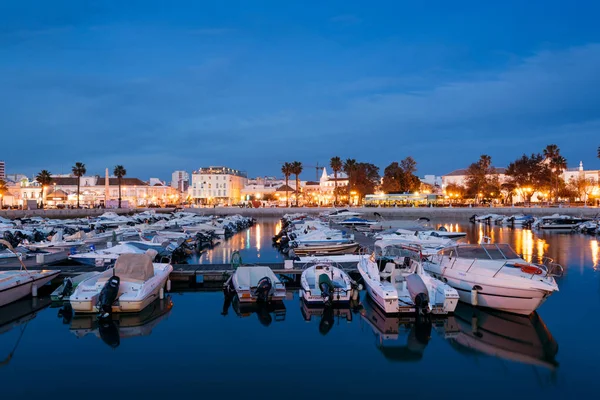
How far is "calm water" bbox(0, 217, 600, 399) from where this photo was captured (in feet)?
44.2

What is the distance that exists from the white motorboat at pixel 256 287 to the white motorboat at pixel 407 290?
171 inches

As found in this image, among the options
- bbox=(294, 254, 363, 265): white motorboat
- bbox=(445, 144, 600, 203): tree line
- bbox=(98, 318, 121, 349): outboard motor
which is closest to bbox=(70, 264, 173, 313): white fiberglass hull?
bbox=(98, 318, 121, 349): outboard motor

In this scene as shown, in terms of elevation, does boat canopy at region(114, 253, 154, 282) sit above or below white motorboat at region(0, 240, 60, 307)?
above

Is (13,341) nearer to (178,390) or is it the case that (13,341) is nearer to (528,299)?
(178,390)

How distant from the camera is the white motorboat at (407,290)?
19234 mm

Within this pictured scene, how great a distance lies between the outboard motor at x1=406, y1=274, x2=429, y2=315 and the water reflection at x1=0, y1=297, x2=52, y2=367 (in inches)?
577

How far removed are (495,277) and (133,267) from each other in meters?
15.3

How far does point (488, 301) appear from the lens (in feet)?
65.4

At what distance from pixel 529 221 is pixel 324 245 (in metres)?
54.4

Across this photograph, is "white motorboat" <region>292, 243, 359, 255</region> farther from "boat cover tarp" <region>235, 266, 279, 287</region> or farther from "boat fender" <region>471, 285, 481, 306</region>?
"boat fender" <region>471, 285, 481, 306</region>

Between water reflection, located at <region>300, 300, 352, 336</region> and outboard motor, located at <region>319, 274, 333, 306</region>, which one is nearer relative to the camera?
water reflection, located at <region>300, 300, 352, 336</region>

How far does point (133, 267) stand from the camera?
2097 centimetres

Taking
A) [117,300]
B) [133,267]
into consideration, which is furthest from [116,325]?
[133,267]

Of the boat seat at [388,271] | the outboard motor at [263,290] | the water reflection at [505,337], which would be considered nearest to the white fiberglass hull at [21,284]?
the outboard motor at [263,290]
